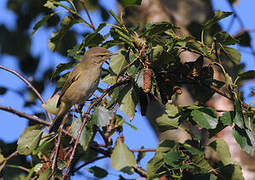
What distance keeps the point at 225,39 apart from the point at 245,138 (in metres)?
0.59

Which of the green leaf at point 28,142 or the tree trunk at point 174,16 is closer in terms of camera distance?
the green leaf at point 28,142

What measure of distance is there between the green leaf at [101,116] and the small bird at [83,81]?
2.40ft

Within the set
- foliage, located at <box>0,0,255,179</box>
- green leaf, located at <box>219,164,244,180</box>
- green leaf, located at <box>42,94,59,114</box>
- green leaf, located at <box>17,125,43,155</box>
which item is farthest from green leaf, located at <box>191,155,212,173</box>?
green leaf, located at <box>42,94,59,114</box>

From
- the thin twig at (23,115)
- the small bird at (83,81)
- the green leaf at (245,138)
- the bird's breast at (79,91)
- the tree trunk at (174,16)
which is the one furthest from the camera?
the tree trunk at (174,16)

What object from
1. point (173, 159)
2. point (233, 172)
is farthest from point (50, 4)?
point (233, 172)

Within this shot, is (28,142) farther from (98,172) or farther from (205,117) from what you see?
(205,117)

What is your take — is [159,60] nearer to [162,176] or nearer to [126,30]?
[126,30]

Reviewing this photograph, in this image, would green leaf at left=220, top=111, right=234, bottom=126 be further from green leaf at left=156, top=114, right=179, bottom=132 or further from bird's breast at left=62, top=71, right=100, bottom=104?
bird's breast at left=62, top=71, right=100, bottom=104

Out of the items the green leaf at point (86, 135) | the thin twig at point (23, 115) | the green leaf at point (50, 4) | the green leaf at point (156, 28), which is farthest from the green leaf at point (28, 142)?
the green leaf at point (156, 28)

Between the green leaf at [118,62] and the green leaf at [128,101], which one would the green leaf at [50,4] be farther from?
the green leaf at [128,101]

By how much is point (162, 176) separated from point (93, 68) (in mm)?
1375

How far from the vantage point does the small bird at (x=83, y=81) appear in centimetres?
293

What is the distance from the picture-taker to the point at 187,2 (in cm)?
402

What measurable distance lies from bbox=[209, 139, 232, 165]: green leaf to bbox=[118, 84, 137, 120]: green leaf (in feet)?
1.96
